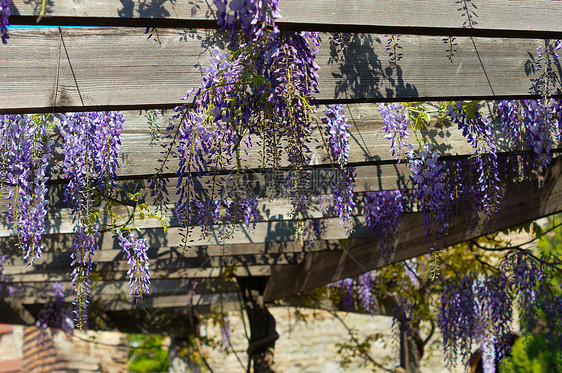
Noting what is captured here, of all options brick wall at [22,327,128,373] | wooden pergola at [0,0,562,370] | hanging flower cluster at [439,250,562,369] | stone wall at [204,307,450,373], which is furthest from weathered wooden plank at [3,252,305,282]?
brick wall at [22,327,128,373]

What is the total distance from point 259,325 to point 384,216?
7.26ft

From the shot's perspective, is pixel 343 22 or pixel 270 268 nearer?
pixel 343 22

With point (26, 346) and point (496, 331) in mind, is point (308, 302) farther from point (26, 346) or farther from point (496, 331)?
point (26, 346)

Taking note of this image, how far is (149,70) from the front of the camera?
168 cm

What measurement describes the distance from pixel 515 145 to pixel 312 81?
149 cm

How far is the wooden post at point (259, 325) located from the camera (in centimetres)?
541

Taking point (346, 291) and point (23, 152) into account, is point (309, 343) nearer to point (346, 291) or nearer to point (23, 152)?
point (346, 291)

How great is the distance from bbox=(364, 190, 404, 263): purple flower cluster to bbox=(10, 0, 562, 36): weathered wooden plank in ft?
7.11

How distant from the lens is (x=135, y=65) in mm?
1677

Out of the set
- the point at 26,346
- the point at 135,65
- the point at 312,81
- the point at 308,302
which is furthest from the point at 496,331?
the point at 26,346

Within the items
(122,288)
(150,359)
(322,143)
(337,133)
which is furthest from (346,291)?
(150,359)

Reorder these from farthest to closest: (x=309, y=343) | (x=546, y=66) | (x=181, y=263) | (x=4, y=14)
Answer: (x=309, y=343), (x=181, y=263), (x=546, y=66), (x=4, y=14)

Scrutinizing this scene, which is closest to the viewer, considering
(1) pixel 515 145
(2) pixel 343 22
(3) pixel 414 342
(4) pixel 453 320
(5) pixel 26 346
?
(2) pixel 343 22

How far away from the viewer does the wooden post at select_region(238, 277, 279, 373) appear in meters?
5.41
